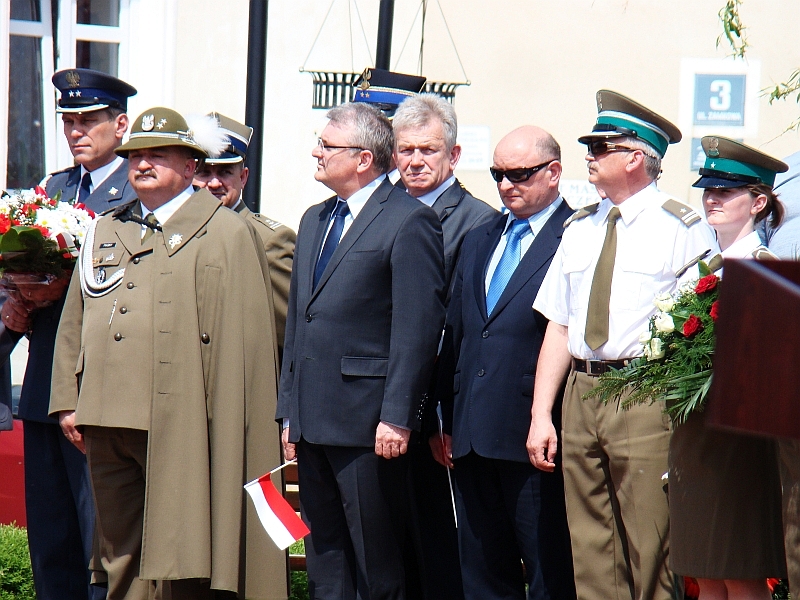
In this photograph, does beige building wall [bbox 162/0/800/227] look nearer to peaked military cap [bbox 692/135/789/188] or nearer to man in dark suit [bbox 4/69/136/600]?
man in dark suit [bbox 4/69/136/600]

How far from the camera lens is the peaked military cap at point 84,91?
16.9 feet

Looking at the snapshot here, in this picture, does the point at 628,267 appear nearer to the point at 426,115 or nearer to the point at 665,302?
the point at 665,302

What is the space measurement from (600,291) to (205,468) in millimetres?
1643

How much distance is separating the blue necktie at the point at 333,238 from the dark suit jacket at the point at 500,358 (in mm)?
544

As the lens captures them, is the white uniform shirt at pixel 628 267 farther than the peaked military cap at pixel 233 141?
No

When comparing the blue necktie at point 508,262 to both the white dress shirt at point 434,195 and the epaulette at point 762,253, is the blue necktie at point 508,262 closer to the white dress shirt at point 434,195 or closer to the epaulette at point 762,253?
the white dress shirt at point 434,195

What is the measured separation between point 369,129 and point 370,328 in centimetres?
81

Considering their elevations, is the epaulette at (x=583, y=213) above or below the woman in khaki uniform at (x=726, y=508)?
above

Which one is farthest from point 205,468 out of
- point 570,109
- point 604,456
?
point 570,109

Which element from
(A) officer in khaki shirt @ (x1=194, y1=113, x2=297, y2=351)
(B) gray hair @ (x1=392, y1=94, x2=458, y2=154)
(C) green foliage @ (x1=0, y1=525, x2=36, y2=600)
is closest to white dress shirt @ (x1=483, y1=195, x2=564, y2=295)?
(B) gray hair @ (x1=392, y1=94, x2=458, y2=154)

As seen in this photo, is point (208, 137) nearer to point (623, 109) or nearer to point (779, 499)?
point (623, 109)

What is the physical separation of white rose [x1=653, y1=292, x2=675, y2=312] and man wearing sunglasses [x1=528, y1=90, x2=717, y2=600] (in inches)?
6.7

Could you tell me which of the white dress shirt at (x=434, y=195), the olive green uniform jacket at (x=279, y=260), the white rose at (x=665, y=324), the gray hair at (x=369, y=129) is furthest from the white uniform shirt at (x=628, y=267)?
the olive green uniform jacket at (x=279, y=260)

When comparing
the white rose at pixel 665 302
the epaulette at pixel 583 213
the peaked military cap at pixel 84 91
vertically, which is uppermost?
the peaked military cap at pixel 84 91
